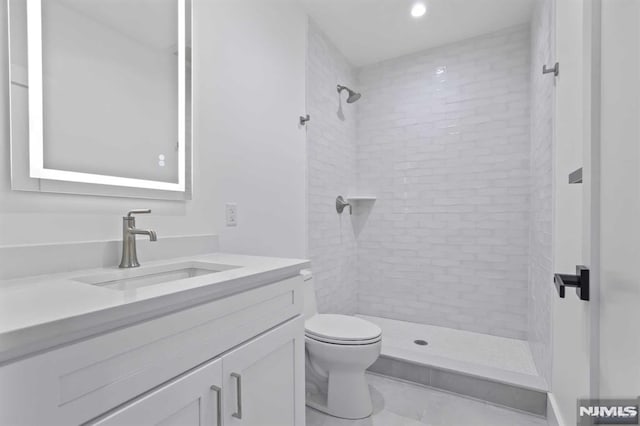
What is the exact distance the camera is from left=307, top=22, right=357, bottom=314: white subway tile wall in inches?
93.0

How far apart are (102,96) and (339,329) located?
1530 millimetres

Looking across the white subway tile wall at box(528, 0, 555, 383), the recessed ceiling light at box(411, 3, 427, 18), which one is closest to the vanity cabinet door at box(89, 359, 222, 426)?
the white subway tile wall at box(528, 0, 555, 383)

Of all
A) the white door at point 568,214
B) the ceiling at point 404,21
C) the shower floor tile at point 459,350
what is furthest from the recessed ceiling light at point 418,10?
the shower floor tile at point 459,350

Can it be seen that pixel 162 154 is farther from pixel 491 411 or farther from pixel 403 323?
pixel 403 323

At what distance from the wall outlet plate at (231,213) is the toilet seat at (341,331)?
0.72 meters

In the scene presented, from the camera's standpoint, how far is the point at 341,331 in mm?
1692

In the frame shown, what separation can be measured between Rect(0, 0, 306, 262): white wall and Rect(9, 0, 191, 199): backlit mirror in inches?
1.6

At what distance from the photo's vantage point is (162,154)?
4.25 feet

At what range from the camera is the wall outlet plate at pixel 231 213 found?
1554 mm

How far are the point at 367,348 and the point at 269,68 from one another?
171 centimetres

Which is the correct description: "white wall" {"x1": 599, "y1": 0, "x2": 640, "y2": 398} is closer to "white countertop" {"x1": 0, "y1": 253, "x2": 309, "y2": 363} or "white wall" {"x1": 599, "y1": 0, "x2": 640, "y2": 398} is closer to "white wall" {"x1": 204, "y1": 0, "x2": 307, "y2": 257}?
"white countertop" {"x1": 0, "y1": 253, "x2": 309, "y2": 363}

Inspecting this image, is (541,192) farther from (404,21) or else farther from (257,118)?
(257,118)

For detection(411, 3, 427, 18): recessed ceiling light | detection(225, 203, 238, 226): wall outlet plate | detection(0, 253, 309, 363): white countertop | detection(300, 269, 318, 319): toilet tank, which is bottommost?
Answer: detection(300, 269, 318, 319): toilet tank

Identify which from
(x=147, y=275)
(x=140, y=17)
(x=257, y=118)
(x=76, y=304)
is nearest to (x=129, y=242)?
(x=147, y=275)
